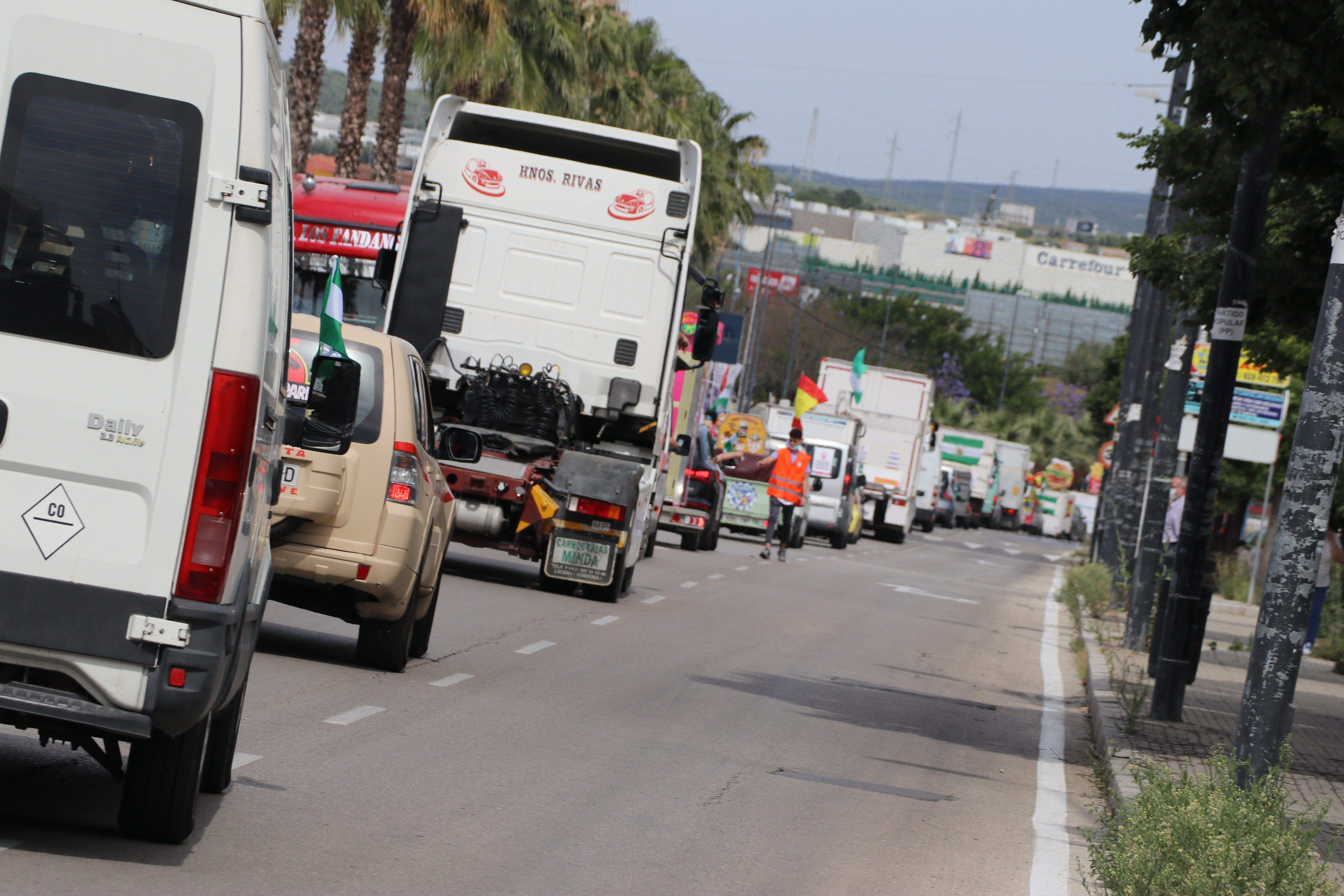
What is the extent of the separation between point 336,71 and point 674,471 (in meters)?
152

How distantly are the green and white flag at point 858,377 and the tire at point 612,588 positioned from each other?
2719 centimetres

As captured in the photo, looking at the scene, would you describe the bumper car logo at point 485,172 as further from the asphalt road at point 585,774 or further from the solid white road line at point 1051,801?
the solid white road line at point 1051,801

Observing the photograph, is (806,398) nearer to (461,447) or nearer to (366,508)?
(461,447)

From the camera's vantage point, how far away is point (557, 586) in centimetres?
1762

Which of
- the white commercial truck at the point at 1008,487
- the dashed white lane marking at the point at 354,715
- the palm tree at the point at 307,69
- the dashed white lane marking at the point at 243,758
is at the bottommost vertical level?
the white commercial truck at the point at 1008,487

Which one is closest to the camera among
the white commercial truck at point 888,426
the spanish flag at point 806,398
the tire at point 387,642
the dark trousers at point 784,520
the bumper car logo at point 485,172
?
the tire at point 387,642

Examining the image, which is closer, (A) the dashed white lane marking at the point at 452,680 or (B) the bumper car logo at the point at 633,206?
(A) the dashed white lane marking at the point at 452,680

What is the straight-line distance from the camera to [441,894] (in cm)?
589

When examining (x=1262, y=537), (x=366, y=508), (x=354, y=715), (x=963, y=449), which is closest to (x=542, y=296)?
(x=366, y=508)

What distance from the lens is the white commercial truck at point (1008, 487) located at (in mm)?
85500

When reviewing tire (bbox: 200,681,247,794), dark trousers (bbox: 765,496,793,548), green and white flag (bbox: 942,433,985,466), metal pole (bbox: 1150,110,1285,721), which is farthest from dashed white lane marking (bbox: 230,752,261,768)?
green and white flag (bbox: 942,433,985,466)

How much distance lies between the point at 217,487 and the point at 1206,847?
138 inches

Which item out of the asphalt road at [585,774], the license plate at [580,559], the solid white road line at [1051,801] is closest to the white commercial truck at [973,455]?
the license plate at [580,559]

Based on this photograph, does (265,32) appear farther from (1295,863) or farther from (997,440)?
(997,440)
